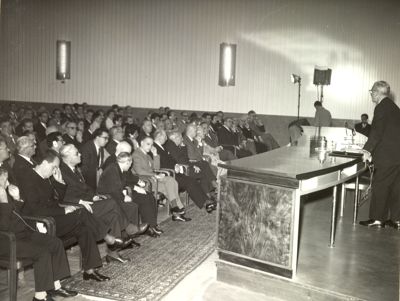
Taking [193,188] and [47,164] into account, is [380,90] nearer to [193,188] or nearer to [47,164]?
[193,188]

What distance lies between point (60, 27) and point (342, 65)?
8.92m

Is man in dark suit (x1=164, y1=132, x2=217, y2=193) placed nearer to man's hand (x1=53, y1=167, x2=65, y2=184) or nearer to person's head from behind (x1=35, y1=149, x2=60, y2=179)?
man's hand (x1=53, y1=167, x2=65, y2=184)

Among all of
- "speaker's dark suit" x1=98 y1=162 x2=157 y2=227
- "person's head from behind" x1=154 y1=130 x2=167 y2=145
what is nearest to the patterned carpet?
"speaker's dark suit" x1=98 y1=162 x2=157 y2=227

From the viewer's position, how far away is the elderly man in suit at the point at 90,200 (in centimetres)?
408

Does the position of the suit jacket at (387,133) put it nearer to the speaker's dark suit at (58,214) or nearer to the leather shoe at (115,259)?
the leather shoe at (115,259)

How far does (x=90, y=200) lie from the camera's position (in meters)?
4.27

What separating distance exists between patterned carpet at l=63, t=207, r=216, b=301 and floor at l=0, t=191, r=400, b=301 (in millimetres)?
114

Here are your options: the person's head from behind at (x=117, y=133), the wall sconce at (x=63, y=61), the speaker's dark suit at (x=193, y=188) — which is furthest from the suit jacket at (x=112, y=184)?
the wall sconce at (x=63, y=61)

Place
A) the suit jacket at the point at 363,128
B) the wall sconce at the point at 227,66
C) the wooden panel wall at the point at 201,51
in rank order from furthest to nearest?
the wall sconce at the point at 227,66 < the wooden panel wall at the point at 201,51 < the suit jacket at the point at 363,128

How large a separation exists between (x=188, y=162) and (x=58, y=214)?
3.14 meters

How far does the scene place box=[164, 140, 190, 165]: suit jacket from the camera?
254 inches

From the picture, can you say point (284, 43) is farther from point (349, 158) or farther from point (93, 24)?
point (349, 158)

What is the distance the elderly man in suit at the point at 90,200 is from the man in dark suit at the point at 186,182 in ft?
5.12

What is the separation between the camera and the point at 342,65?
39.1ft
